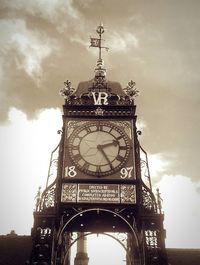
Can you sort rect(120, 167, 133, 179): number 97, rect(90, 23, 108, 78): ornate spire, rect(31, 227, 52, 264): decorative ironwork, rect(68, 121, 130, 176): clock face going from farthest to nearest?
rect(90, 23, 108, 78): ornate spire < rect(68, 121, 130, 176): clock face < rect(120, 167, 133, 179): number 97 < rect(31, 227, 52, 264): decorative ironwork

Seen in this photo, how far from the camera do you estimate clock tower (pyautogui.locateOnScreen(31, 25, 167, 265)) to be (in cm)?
982

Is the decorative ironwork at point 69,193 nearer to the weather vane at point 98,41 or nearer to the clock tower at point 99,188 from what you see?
the clock tower at point 99,188

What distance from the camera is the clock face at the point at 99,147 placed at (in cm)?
1105

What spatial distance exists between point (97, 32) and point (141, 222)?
841 centimetres

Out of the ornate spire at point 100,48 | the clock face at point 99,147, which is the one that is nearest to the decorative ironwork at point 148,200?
the clock face at point 99,147

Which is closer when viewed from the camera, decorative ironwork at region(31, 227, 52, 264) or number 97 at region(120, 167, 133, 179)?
decorative ironwork at region(31, 227, 52, 264)

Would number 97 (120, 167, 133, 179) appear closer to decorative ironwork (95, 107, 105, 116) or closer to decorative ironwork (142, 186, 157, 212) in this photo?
decorative ironwork (142, 186, 157, 212)

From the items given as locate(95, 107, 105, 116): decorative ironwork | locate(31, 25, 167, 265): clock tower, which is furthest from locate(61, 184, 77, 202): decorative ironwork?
locate(95, 107, 105, 116): decorative ironwork

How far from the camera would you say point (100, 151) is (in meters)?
11.4

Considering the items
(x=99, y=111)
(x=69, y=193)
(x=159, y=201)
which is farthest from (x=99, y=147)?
(x=159, y=201)

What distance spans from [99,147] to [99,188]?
1442mm

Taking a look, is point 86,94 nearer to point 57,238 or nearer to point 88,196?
point 88,196

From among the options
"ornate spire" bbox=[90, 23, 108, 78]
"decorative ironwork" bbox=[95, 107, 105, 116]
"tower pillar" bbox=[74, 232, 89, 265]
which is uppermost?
"ornate spire" bbox=[90, 23, 108, 78]

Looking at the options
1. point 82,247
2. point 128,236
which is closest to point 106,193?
point 128,236
